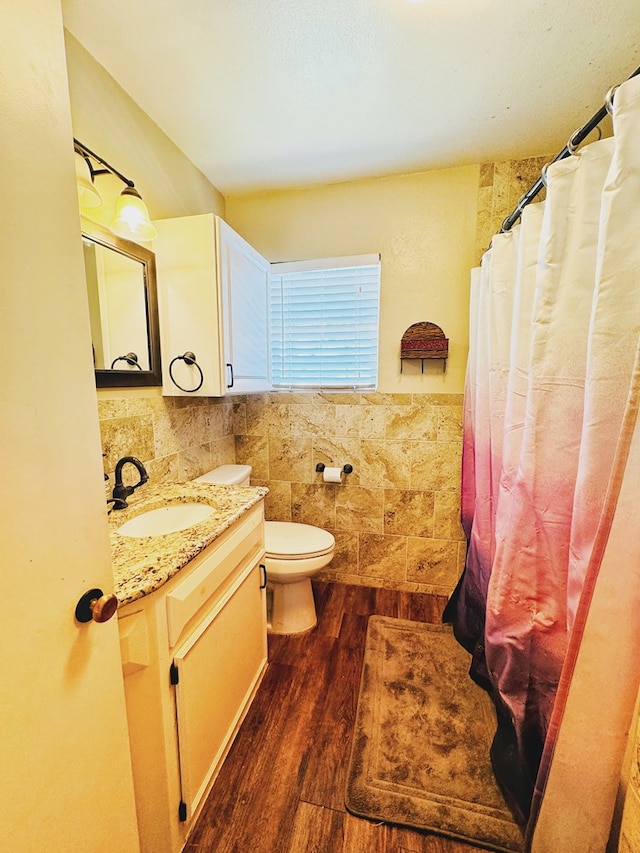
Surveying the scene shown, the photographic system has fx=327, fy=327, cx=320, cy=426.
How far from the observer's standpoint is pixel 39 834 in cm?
51

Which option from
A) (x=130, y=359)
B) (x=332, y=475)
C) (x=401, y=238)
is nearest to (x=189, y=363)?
(x=130, y=359)

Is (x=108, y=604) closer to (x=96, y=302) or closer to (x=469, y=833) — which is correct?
(x=96, y=302)

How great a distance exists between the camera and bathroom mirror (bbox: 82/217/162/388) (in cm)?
121

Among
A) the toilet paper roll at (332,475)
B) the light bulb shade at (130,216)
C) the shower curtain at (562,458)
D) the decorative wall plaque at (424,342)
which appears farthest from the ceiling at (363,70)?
the toilet paper roll at (332,475)

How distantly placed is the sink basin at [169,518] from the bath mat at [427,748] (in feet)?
3.42

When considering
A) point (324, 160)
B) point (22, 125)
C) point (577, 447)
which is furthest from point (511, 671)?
point (324, 160)

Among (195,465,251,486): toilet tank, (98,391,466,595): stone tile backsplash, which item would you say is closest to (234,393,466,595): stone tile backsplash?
(98,391,466,595): stone tile backsplash

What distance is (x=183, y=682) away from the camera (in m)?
0.89

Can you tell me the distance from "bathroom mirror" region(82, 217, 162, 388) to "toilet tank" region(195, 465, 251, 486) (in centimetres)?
60

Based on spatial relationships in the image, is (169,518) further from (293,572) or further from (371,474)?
(371,474)

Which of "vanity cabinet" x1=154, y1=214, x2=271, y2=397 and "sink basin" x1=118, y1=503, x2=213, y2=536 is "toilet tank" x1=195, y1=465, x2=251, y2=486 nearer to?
"sink basin" x1=118, y1=503, x2=213, y2=536

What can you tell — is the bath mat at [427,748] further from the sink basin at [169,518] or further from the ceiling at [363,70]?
the ceiling at [363,70]

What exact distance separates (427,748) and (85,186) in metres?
2.31

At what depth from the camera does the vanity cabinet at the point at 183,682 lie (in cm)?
81
